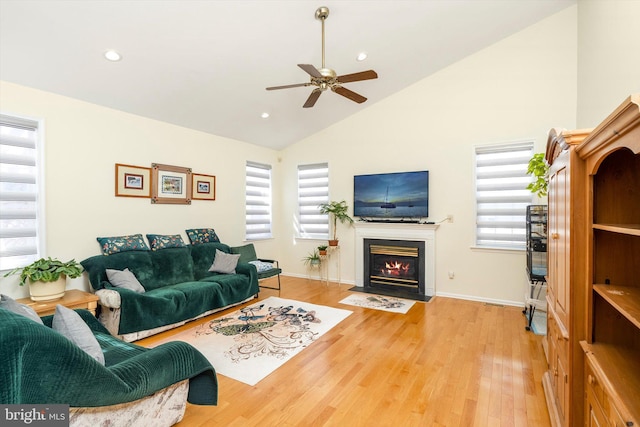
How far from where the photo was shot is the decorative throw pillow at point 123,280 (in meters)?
3.45

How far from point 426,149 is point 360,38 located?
87.9 inches

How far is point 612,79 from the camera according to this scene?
2752 millimetres

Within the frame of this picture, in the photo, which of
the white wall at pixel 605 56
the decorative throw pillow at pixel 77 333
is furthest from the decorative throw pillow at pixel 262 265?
the white wall at pixel 605 56

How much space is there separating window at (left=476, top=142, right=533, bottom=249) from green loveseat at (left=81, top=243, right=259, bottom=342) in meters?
3.75

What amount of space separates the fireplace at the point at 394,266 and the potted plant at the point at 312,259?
101cm

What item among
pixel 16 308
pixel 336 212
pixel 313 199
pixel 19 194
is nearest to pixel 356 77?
pixel 16 308

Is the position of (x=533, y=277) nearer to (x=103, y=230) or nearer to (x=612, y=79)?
(x=612, y=79)

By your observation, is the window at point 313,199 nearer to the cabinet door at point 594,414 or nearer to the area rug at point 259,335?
the area rug at point 259,335

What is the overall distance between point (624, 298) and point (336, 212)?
4.64 m

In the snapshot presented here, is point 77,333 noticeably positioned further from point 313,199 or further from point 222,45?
point 313,199

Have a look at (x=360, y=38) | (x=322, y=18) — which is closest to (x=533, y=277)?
(x=360, y=38)

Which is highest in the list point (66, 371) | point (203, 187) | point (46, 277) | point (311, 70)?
point (311, 70)

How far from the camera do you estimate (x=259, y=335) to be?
3424mm

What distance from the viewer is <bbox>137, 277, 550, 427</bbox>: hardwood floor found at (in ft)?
6.87
